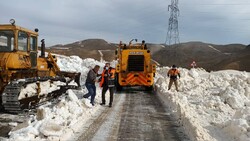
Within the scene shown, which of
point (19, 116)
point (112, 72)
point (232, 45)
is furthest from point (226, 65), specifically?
point (232, 45)

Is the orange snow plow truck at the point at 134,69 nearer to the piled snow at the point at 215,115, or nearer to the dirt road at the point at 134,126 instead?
the piled snow at the point at 215,115

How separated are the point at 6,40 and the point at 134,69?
914 cm

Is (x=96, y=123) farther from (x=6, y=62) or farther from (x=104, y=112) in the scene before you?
(x=6, y=62)

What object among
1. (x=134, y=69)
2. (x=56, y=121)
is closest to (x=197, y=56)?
(x=134, y=69)

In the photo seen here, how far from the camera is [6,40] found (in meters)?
12.8

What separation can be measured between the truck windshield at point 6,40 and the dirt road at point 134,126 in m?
4.11

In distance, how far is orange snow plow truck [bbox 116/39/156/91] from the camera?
20156 millimetres

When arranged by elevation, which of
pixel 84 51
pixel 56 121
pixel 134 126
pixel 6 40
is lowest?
pixel 134 126

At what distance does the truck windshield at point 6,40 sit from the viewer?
12.6 meters

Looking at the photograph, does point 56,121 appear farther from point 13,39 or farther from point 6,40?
point 6,40

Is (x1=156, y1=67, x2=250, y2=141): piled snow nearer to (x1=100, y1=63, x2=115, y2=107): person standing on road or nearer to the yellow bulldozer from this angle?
(x1=100, y1=63, x2=115, y2=107): person standing on road

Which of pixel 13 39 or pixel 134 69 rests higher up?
pixel 13 39

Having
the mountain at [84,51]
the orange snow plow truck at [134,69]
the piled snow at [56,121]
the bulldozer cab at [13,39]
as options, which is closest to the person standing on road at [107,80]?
the piled snow at [56,121]

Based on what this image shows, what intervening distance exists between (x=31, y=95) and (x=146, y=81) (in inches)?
334
